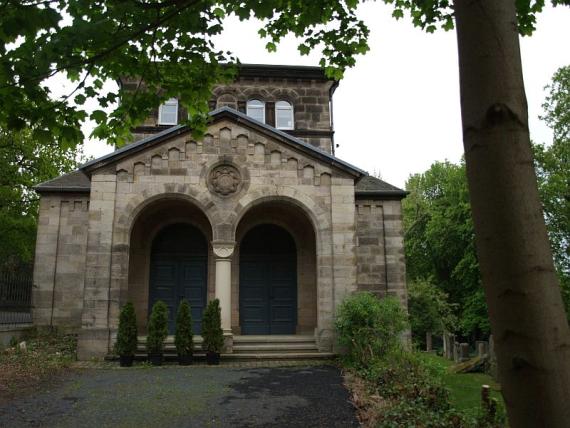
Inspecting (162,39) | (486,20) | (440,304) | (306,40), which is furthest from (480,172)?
(440,304)

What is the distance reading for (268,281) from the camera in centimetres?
1595

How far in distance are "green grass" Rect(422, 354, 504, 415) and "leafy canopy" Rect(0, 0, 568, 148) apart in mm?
5743

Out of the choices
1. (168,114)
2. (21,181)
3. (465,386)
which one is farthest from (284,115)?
(21,181)

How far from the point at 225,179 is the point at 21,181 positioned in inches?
633

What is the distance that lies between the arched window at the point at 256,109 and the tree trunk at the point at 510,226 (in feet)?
56.3

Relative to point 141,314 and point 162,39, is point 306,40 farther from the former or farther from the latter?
point 141,314

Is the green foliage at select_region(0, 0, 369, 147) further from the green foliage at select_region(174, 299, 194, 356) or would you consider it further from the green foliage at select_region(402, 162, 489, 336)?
the green foliage at select_region(402, 162, 489, 336)

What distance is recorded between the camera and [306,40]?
23.9 ft

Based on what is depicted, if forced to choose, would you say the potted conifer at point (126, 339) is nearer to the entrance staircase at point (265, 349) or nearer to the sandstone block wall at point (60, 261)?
the entrance staircase at point (265, 349)

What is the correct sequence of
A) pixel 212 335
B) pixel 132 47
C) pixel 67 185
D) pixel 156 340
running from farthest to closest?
1. pixel 67 185
2. pixel 212 335
3. pixel 156 340
4. pixel 132 47

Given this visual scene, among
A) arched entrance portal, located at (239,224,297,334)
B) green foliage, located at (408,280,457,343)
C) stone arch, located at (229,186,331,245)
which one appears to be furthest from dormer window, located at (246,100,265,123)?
green foliage, located at (408,280,457,343)

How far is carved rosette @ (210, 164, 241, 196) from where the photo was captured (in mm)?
13531

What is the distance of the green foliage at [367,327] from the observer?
11133mm

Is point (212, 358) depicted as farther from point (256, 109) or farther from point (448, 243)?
point (448, 243)
